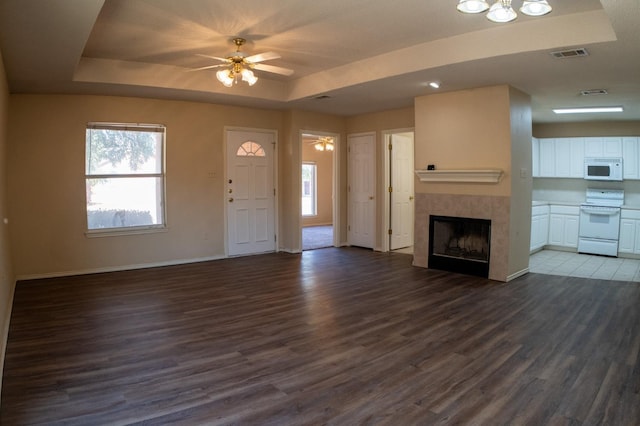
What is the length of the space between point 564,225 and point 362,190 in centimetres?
369

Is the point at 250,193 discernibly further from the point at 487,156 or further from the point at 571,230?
the point at 571,230

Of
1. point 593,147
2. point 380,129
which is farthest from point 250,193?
point 593,147

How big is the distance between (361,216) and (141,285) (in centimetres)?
413

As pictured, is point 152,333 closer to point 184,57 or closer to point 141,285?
point 141,285

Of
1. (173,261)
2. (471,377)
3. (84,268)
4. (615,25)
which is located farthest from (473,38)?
(84,268)

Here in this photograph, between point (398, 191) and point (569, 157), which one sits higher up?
point (569, 157)

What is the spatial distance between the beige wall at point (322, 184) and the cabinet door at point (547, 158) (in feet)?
18.6

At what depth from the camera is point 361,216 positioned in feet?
25.7

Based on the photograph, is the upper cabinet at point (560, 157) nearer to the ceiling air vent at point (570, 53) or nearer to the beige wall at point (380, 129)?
the beige wall at point (380, 129)

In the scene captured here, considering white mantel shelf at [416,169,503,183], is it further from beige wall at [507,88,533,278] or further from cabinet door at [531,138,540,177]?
cabinet door at [531,138,540,177]

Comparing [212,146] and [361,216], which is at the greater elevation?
[212,146]

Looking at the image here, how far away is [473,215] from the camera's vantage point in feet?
18.1

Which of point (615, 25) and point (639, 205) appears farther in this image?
point (639, 205)

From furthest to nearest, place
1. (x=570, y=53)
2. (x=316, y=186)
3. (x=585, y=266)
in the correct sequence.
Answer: (x=316, y=186) → (x=585, y=266) → (x=570, y=53)
